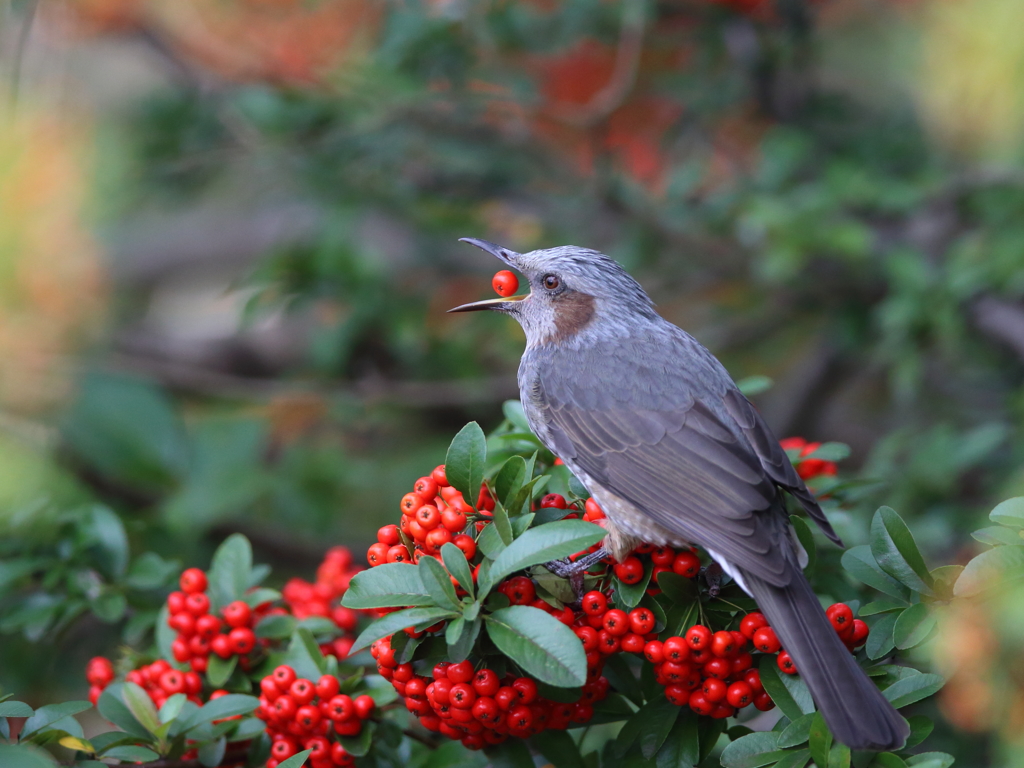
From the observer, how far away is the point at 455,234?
14.8 ft

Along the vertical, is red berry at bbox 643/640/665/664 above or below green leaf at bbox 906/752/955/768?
above

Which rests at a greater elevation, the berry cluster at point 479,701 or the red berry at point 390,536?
the red berry at point 390,536

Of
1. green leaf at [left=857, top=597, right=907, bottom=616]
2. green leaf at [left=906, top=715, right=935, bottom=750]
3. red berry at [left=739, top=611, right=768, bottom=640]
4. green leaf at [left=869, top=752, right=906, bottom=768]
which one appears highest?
green leaf at [left=857, top=597, right=907, bottom=616]

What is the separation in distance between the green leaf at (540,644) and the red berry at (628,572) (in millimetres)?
325

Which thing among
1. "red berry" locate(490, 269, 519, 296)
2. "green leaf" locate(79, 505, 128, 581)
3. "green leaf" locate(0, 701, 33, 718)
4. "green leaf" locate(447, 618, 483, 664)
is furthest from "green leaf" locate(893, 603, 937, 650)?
"green leaf" locate(79, 505, 128, 581)

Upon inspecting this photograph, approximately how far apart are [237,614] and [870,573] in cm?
149

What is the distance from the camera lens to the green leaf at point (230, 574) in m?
2.33

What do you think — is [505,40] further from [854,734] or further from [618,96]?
[854,734]

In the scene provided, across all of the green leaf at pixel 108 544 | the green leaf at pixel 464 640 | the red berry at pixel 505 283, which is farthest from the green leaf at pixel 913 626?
the green leaf at pixel 108 544

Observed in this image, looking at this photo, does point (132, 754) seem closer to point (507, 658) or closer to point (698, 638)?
point (507, 658)

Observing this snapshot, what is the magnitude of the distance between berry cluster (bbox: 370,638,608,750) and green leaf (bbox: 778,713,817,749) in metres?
0.40

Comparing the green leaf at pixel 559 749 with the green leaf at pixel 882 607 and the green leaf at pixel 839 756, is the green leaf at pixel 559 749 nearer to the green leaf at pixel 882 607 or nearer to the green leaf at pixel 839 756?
the green leaf at pixel 839 756

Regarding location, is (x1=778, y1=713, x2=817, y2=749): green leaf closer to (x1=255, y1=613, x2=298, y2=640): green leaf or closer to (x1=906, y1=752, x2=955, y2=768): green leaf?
(x1=906, y1=752, x2=955, y2=768): green leaf

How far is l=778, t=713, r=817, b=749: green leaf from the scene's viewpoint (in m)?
1.76
